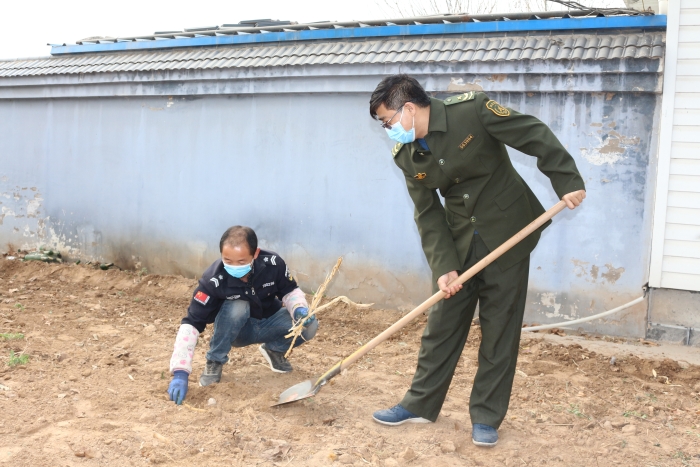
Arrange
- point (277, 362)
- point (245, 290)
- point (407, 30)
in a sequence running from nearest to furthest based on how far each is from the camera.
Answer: point (245, 290)
point (277, 362)
point (407, 30)

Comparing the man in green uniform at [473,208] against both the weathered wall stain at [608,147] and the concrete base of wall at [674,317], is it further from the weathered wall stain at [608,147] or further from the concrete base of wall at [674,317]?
the concrete base of wall at [674,317]

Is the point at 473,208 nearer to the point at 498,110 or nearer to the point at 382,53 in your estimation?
the point at 498,110

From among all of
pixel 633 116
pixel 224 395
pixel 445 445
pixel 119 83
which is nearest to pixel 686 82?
pixel 633 116

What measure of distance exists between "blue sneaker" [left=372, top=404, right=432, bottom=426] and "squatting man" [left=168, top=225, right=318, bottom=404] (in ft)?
2.62

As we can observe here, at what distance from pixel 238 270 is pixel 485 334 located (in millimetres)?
1477

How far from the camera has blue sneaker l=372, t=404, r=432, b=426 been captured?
12.2ft

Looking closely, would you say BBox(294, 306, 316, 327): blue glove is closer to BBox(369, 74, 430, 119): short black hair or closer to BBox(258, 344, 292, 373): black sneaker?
BBox(258, 344, 292, 373): black sneaker

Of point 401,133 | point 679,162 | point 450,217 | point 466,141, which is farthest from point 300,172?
point 466,141

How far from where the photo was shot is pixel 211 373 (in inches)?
170

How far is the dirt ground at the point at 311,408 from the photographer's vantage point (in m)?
3.37

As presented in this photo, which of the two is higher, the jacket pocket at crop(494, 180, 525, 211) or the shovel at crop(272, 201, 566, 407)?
the jacket pocket at crop(494, 180, 525, 211)

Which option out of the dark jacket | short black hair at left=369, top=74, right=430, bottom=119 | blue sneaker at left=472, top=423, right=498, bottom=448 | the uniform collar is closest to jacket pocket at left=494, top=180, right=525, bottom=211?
the uniform collar

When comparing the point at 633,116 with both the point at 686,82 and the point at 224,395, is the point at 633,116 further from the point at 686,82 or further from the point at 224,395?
the point at 224,395

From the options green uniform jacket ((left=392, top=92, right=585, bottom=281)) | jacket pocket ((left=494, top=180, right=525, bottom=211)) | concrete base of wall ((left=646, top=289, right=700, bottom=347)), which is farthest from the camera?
concrete base of wall ((left=646, top=289, right=700, bottom=347))
